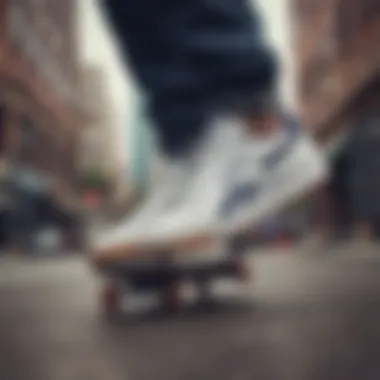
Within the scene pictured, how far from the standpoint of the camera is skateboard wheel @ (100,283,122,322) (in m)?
0.75

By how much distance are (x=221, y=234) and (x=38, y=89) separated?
25 centimetres

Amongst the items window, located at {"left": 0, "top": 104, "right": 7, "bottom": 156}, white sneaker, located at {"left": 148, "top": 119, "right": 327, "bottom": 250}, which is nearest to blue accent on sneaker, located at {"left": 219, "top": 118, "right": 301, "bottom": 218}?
white sneaker, located at {"left": 148, "top": 119, "right": 327, "bottom": 250}

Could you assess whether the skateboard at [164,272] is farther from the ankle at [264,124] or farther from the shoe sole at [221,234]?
the ankle at [264,124]

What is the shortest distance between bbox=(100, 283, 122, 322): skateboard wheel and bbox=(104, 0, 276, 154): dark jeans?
6.1 inches

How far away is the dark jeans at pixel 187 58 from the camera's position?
2.52 feet

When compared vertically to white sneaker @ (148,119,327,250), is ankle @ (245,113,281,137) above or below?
above

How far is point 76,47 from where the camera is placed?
31.1 inches

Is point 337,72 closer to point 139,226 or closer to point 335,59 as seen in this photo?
point 335,59

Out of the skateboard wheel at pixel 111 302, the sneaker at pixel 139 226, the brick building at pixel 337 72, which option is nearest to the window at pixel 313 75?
the brick building at pixel 337 72

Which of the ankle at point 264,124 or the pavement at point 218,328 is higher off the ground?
the ankle at point 264,124

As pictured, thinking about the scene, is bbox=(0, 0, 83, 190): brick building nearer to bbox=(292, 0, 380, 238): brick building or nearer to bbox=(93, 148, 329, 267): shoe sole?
bbox=(93, 148, 329, 267): shoe sole

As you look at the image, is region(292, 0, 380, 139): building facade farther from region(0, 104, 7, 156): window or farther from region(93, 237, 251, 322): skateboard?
region(0, 104, 7, 156): window

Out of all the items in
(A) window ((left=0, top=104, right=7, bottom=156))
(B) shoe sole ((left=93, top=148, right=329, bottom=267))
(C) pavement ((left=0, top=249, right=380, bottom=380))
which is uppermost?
(A) window ((left=0, top=104, right=7, bottom=156))

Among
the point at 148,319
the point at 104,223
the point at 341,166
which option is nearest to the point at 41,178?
the point at 104,223
